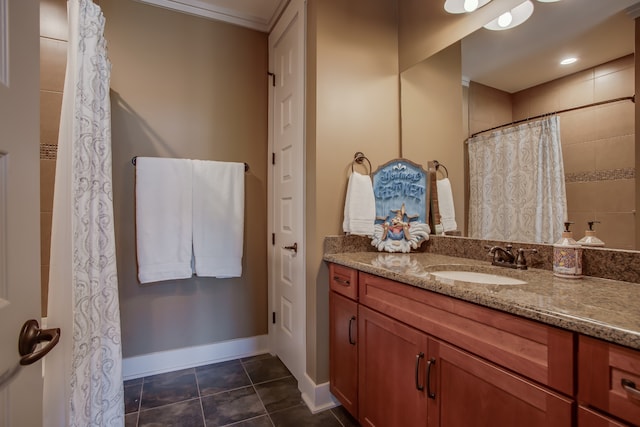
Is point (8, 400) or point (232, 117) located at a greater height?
point (232, 117)

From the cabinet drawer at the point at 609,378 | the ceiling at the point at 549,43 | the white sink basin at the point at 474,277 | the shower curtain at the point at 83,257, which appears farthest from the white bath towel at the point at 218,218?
the cabinet drawer at the point at 609,378

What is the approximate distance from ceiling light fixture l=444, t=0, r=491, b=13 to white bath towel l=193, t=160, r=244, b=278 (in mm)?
1659

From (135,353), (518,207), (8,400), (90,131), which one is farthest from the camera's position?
(135,353)

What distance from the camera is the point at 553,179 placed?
4.25 ft

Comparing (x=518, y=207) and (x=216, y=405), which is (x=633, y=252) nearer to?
(x=518, y=207)

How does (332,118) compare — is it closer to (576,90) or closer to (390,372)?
(576,90)

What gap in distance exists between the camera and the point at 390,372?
1.24 m

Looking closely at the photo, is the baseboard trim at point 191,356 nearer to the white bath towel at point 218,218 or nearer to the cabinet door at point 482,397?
the white bath towel at point 218,218

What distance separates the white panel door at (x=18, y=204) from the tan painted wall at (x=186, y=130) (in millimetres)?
1551

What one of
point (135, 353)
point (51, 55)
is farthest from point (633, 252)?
point (51, 55)

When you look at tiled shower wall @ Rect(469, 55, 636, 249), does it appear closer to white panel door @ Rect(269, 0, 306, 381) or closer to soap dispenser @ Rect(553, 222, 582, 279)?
soap dispenser @ Rect(553, 222, 582, 279)

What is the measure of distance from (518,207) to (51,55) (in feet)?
8.94

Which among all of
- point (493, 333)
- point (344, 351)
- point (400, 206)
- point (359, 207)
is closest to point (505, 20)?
point (400, 206)

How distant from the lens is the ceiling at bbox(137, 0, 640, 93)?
1.13m
